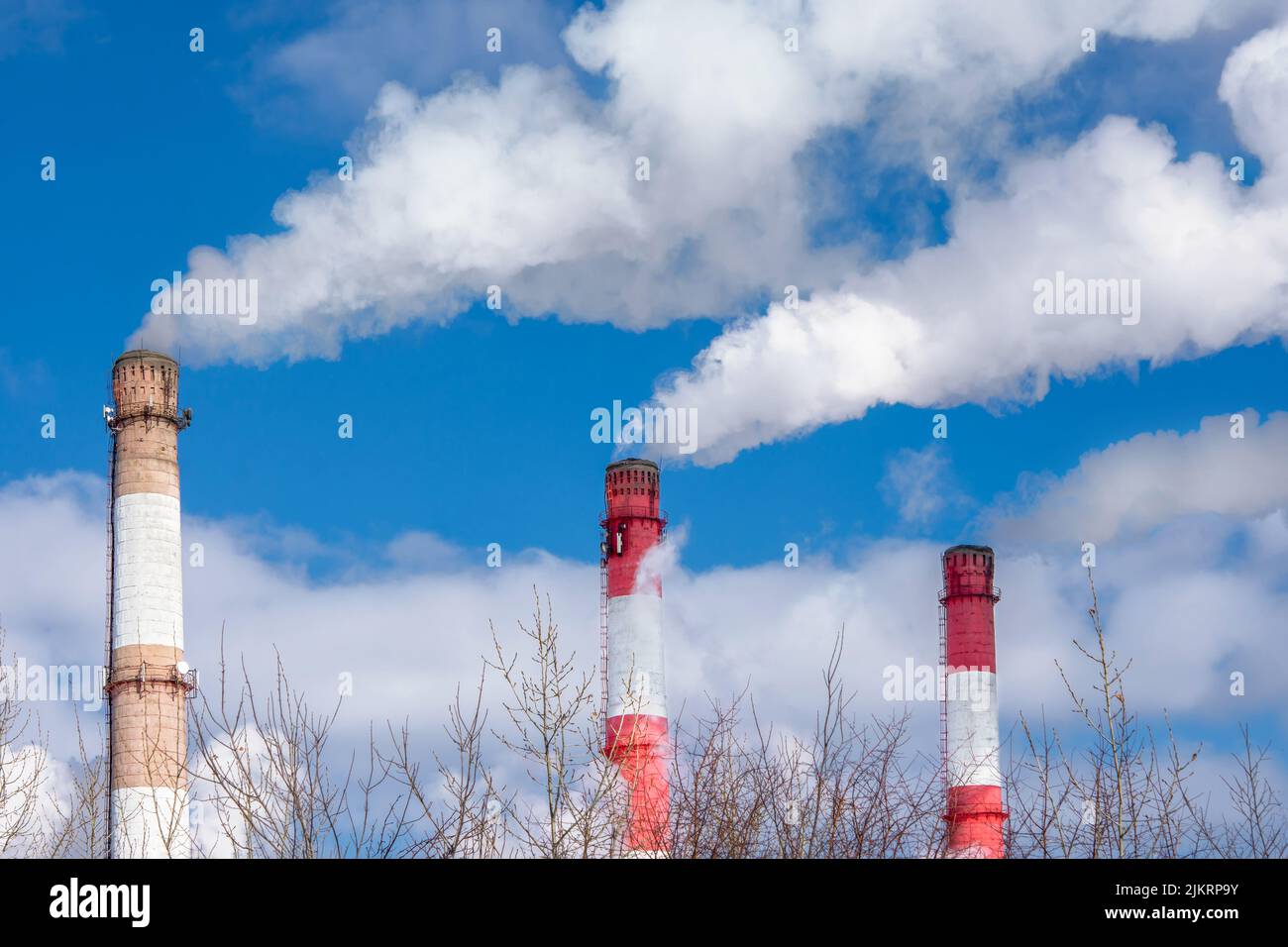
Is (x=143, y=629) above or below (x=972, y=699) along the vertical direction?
above

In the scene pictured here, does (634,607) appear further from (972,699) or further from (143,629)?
(143,629)

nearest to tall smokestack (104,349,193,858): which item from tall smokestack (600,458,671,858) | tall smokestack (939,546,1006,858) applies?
tall smokestack (600,458,671,858)

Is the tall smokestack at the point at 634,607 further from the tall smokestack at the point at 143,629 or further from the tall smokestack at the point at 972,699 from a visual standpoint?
the tall smokestack at the point at 143,629

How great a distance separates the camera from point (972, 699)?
36531 millimetres

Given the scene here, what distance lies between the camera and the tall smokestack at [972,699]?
35.5 m

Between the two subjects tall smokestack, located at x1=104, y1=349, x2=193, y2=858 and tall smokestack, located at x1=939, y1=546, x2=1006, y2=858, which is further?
tall smokestack, located at x1=939, y1=546, x2=1006, y2=858

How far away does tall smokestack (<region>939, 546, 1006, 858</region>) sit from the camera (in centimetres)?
3550

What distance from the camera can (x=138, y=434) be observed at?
33906 millimetres

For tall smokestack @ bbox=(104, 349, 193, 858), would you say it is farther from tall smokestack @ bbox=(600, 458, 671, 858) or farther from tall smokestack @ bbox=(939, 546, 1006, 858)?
tall smokestack @ bbox=(939, 546, 1006, 858)

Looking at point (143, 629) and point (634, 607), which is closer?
point (143, 629)

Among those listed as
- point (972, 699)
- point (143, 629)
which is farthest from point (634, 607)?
point (143, 629)
